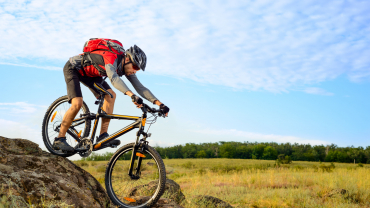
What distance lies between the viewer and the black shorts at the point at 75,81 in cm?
604

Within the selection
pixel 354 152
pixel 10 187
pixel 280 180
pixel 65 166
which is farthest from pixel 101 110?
pixel 354 152

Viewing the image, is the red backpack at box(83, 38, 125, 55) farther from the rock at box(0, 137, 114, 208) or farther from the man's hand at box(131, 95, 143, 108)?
the rock at box(0, 137, 114, 208)

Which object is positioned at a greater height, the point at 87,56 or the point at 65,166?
the point at 87,56

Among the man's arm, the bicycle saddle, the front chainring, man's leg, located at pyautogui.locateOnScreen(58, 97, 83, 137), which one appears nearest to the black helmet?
the man's arm

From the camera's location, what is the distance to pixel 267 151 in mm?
61312

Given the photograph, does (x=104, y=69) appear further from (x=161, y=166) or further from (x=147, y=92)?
(x=161, y=166)

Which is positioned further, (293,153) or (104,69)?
(293,153)

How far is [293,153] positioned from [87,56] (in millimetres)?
58739

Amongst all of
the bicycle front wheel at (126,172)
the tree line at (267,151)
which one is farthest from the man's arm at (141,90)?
the tree line at (267,151)

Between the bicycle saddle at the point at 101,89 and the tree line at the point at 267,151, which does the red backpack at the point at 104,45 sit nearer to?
the bicycle saddle at the point at 101,89

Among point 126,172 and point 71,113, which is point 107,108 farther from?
point 126,172

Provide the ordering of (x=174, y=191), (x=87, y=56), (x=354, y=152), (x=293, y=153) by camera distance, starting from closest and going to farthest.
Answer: (x=87, y=56) → (x=174, y=191) → (x=354, y=152) → (x=293, y=153)

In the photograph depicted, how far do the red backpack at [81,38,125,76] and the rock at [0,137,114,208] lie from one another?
6.70ft

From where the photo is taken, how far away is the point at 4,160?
4785mm
